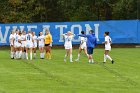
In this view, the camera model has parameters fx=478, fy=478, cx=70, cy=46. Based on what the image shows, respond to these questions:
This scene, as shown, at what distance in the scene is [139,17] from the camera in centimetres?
5228

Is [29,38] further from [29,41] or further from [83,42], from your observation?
[83,42]

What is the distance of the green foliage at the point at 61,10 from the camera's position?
180 feet

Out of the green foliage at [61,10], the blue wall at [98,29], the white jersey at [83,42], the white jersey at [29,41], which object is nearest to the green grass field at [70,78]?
the white jersey at [83,42]

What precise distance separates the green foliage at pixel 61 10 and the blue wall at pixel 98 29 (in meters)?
6.40

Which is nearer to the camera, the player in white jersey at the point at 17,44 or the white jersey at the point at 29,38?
the white jersey at the point at 29,38

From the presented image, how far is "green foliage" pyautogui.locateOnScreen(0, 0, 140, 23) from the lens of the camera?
180ft

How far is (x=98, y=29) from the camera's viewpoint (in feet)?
155

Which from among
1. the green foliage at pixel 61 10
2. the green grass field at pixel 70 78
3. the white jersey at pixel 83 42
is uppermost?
the green foliage at pixel 61 10

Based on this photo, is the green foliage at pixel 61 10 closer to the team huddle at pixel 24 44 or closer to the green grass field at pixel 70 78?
the team huddle at pixel 24 44

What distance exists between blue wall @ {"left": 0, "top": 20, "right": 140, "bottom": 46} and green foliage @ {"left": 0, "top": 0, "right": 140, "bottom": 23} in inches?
252

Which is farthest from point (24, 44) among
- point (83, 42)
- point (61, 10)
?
point (61, 10)

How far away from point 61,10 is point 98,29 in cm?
1066

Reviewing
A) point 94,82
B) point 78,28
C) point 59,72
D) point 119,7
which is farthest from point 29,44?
point 119,7

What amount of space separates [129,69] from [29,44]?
939 cm
